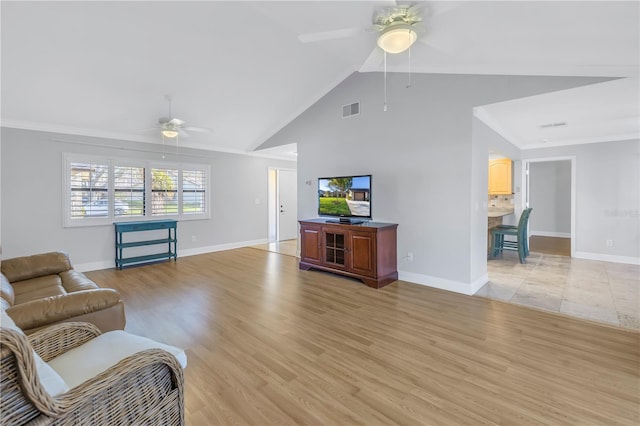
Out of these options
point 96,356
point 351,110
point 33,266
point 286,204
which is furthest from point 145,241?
point 96,356

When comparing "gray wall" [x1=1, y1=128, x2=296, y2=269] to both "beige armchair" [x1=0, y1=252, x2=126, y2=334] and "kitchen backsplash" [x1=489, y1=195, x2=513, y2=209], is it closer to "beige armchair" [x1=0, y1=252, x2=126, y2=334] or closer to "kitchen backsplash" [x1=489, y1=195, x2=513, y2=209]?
"beige armchair" [x1=0, y1=252, x2=126, y2=334]

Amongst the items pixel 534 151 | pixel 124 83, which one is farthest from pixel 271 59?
pixel 534 151

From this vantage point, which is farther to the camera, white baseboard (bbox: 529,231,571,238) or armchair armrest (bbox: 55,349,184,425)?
white baseboard (bbox: 529,231,571,238)

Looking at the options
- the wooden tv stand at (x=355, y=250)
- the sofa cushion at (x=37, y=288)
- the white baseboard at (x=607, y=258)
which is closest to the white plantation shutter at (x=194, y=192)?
Result: the wooden tv stand at (x=355, y=250)

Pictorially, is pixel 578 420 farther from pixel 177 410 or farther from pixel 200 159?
pixel 200 159

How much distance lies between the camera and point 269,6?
10.5ft

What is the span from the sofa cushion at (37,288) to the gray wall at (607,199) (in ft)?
26.7

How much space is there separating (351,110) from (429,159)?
1.67 metres

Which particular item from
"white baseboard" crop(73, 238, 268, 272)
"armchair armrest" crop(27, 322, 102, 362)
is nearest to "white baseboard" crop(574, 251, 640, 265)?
"white baseboard" crop(73, 238, 268, 272)

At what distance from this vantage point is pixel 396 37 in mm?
2539

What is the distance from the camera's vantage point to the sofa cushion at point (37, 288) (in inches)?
95.6

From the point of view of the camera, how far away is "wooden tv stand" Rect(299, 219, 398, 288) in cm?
405

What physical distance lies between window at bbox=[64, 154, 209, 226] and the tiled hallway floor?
19.0ft

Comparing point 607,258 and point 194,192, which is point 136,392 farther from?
point 607,258
